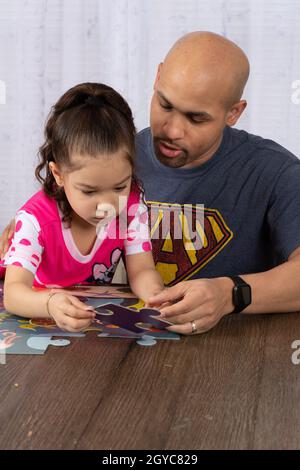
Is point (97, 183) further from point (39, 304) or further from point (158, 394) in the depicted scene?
point (158, 394)

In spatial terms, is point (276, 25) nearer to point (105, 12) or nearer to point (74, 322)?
point (105, 12)

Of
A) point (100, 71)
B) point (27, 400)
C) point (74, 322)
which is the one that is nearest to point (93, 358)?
point (74, 322)

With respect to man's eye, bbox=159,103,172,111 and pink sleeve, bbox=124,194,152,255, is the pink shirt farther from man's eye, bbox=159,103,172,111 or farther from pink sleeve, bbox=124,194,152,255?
man's eye, bbox=159,103,172,111

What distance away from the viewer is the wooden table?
101 centimetres

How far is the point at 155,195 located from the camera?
195 centimetres

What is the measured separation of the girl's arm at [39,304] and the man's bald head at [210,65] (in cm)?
64

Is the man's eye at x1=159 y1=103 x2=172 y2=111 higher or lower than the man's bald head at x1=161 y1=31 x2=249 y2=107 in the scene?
lower

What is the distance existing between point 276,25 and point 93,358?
87.1 inches

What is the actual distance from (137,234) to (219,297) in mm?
355

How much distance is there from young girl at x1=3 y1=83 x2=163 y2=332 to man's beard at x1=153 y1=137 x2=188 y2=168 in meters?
0.19

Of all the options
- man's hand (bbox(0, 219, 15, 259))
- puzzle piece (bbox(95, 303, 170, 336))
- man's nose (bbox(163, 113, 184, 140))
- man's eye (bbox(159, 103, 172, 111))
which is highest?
man's eye (bbox(159, 103, 172, 111))

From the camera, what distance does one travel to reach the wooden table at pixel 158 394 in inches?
39.9

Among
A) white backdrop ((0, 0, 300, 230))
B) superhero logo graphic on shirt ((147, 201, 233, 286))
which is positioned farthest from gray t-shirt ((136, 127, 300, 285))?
white backdrop ((0, 0, 300, 230))

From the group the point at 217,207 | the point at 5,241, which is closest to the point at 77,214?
the point at 5,241
